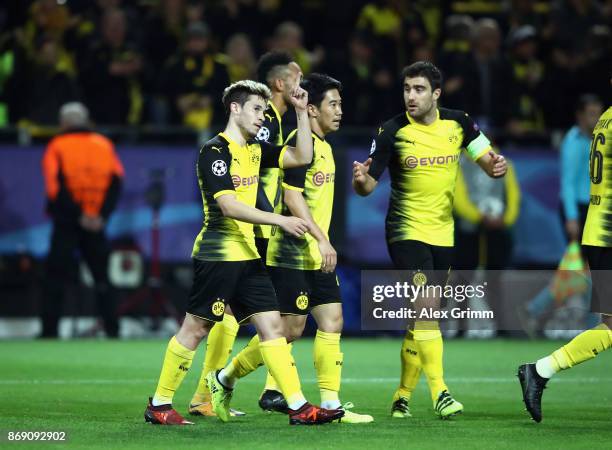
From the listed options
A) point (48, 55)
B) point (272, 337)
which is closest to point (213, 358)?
point (272, 337)

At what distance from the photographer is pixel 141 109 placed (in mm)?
17047

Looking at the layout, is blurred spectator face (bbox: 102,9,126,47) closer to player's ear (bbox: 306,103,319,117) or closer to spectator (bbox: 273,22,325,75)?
spectator (bbox: 273,22,325,75)

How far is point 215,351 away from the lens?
9.23m

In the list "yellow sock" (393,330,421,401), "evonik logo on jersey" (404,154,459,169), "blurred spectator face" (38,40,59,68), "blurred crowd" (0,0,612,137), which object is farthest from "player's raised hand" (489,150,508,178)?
"blurred spectator face" (38,40,59,68)

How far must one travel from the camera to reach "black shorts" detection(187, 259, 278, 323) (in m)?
8.37

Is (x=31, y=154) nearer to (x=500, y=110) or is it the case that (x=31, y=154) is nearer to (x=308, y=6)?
(x=308, y=6)

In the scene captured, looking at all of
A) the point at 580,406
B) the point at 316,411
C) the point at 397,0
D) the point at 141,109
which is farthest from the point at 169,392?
the point at 397,0

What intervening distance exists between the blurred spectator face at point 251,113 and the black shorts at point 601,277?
2.36 meters

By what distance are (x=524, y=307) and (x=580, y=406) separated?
6.75m

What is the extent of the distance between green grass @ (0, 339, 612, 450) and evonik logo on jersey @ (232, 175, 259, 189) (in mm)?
1559

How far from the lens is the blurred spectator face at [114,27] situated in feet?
54.6

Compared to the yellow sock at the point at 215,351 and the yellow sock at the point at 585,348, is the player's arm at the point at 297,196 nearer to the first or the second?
the yellow sock at the point at 215,351

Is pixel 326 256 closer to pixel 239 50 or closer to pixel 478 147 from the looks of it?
pixel 478 147

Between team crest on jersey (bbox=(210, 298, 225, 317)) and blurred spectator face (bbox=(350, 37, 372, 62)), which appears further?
blurred spectator face (bbox=(350, 37, 372, 62))
